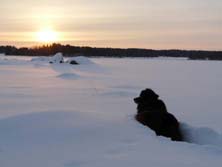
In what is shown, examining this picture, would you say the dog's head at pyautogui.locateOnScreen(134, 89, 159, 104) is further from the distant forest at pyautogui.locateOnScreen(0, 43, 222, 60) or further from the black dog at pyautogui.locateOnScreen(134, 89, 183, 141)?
the distant forest at pyautogui.locateOnScreen(0, 43, 222, 60)

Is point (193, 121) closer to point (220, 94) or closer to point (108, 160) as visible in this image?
point (108, 160)

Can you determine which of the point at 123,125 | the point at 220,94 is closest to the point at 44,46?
the point at 220,94

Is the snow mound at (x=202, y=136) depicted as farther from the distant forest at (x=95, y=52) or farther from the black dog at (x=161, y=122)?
the distant forest at (x=95, y=52)

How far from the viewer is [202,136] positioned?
6.93 m

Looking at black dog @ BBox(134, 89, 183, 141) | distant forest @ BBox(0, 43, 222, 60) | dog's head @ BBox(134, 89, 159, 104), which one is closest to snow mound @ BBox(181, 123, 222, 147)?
black dog @ BBox(134, 89, 183, 141)

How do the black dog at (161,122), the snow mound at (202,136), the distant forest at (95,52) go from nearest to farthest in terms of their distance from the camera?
the snow mound at (202,136)
the black dog at (161,122)
the distant forest at (95,52)

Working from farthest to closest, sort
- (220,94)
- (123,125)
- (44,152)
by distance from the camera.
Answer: (220,94) → (123,125) → (44,152)

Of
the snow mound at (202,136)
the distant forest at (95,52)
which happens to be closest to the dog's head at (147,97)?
the snow mound at (202,136)

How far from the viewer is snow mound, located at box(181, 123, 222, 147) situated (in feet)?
22.0

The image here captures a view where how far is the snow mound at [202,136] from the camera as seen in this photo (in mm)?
6707

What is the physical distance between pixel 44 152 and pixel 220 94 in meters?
9.56

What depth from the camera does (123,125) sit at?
21.4 ft

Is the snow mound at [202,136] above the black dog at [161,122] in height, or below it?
below

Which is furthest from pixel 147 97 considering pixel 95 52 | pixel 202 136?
pixel 95 52
